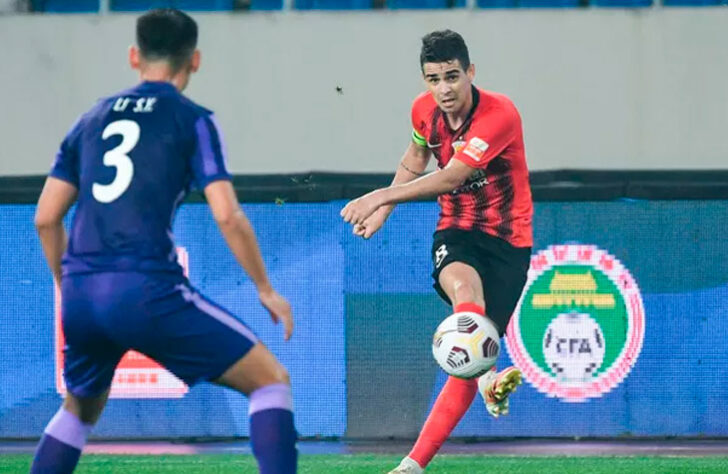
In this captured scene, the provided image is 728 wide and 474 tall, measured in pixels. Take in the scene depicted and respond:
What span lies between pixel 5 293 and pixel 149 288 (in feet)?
14.1

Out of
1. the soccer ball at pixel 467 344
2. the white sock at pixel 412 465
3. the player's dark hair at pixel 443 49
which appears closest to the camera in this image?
the soccer ball at pixel 467 344

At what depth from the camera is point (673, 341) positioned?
8078mm

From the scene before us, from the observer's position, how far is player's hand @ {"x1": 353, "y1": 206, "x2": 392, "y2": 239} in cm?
563

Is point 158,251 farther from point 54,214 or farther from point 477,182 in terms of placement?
point 477,182

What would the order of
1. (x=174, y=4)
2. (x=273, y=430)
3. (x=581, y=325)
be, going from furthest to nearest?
(x=174, y=4) → (x=581, y=325) → (x=273, y=430)

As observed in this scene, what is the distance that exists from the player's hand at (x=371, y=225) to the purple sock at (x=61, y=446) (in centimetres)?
147

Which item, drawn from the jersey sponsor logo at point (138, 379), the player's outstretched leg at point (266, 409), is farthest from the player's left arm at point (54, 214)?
the jersey sponsor logo at point (138, 379)

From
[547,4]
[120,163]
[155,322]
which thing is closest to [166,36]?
[120,163]

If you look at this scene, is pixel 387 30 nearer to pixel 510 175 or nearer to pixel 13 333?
pixel 13 333

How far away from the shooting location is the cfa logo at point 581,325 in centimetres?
804

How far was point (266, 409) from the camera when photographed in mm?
4359

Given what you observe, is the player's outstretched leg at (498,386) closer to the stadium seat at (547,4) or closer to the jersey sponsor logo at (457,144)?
the jersey sponsor logo at (457,144)

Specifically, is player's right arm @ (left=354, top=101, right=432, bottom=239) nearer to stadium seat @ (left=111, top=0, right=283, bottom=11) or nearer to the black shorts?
the black shorts

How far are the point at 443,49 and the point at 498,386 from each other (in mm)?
1508
